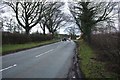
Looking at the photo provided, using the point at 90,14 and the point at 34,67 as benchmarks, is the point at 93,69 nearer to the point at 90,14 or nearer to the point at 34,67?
the point at 34,67

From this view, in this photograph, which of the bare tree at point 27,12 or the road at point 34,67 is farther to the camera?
the bare tree at point 27,12

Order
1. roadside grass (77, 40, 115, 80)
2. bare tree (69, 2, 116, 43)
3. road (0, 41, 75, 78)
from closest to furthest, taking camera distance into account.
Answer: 1. roadside grass (77, 40, 115, 80)
2. road (0, 41, 75, 78)
3. bare tree (69, 2, 116, 43)

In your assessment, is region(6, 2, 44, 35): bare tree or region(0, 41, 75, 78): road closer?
region(0, 41, 75, 78): road

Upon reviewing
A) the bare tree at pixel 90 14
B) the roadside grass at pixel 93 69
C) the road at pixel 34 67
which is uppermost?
the bare tree at pixel 90 14

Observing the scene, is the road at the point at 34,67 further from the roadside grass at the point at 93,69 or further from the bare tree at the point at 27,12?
the bare tree at the point at 27,12

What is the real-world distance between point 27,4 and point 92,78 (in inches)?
1901

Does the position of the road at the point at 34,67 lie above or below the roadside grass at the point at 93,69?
below

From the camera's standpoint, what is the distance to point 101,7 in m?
47.9

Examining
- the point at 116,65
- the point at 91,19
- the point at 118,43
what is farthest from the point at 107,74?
the point at 91,19

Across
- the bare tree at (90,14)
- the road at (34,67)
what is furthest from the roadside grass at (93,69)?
the bare tree at (90,14)

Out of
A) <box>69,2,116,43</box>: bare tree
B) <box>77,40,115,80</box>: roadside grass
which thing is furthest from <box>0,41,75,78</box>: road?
<box>69,2,116,43</box>: bare tree

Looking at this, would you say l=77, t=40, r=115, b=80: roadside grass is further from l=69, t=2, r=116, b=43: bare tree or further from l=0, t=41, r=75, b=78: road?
l=69, t=2, r=116, b=43: bare tree

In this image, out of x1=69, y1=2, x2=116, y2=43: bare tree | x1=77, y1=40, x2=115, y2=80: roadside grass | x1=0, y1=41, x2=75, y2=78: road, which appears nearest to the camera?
x1=77, y1=40, x2=115, y2=80: roadside grass

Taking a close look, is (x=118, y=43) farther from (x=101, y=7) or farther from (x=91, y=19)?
(x=101, y=7)
